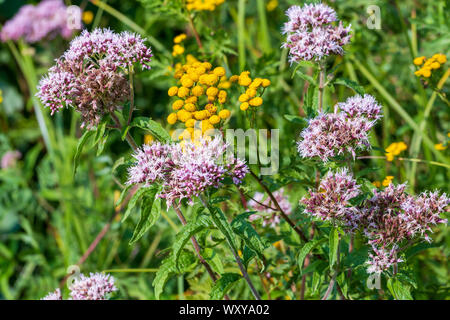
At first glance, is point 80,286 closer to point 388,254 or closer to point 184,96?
point 184,96

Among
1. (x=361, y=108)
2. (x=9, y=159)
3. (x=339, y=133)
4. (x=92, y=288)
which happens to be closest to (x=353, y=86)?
(x=361, y=108)

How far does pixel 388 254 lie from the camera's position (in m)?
1.80

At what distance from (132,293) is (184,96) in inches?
60.6

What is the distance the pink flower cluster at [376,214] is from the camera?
68.7 inches

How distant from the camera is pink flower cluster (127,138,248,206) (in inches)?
66.5

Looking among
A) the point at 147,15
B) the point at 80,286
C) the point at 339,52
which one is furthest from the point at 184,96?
the point at 147,15

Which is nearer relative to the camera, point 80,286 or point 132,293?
point 80,286

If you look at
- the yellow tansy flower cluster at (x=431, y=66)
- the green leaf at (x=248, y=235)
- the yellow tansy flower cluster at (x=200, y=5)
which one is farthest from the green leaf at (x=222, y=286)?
the yellow tansy flower cluster at (x=200, y=5)

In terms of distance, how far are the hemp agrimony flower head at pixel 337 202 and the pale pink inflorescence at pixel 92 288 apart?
94 centimetres

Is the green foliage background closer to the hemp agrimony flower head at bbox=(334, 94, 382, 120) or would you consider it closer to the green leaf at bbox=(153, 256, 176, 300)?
the green leaf at bbox=(153, 256, 176, 300)

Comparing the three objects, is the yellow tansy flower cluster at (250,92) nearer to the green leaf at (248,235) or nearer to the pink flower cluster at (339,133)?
the pink flower cluster at (339,133)

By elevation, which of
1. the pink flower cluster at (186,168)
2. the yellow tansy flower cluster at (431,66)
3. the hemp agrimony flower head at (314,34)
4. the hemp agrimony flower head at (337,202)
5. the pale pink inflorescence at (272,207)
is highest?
the hemp agrimony flower head at (314,34)

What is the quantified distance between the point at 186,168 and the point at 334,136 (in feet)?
1.82
